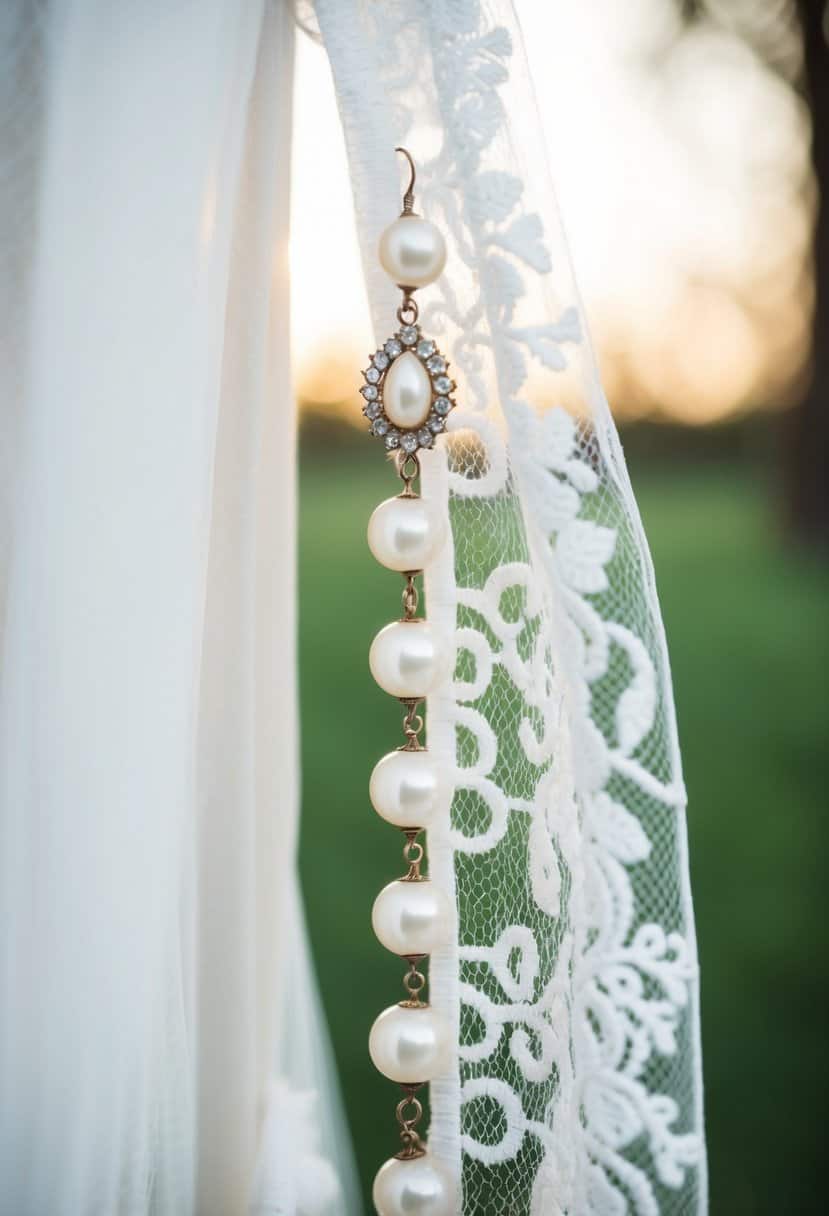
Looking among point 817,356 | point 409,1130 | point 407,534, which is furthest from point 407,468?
point 817,356

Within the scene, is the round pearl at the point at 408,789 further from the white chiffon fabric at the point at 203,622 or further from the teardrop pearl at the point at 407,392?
the teardrop pearl at the point at 407,392

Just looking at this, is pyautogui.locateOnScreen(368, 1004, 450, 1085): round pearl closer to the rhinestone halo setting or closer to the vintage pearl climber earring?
the vintage pearl climber earring

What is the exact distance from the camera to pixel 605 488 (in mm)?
623

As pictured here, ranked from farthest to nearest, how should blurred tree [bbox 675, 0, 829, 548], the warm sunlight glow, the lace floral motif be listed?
1. blurred tree [bbox 675, 0, 829, 548]
2. the warm sunlight glow
3. the lace floral motif

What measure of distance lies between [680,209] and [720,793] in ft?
5.26

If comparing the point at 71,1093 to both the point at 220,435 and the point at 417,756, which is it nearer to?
the point at 417,756

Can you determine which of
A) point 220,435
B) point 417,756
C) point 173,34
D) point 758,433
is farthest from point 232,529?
point 758,433

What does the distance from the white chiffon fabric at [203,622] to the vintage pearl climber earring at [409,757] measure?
0.02 metres

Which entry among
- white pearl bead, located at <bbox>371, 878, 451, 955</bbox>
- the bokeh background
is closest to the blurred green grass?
the bokeh background

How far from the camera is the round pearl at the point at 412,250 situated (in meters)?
0.62

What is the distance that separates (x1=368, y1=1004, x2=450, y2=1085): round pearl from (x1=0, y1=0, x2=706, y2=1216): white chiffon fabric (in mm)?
14

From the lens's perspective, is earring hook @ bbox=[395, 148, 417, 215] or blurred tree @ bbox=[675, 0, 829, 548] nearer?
earring hook @ bbox=[395, 148, 417, 215]

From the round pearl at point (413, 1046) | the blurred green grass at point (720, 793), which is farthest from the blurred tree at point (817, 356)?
the round pearl at point (413, 1046)

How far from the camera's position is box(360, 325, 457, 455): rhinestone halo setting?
0.65 m
